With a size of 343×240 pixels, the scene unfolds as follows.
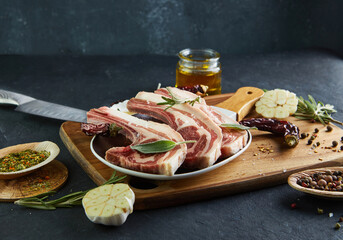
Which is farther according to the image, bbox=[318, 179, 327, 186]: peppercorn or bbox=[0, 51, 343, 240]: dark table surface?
bbox=[318, 179, 327, 186]: peppercorn

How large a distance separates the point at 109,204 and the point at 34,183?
0.57 m

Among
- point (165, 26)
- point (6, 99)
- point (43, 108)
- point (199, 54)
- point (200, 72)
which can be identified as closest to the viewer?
point (43, 108)

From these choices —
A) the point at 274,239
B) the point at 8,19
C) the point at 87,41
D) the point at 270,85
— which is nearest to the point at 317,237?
the point at 274,239

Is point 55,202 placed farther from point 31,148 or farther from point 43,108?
point 43,108

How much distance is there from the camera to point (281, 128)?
2.79 m

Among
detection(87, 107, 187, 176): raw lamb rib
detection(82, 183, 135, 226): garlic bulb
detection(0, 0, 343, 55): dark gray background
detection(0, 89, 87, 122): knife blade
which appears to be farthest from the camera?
detection(0, 0, 343, 55): dark gray background

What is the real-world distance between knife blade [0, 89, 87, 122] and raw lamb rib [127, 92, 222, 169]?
1.23 feet

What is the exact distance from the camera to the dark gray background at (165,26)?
4727 mm

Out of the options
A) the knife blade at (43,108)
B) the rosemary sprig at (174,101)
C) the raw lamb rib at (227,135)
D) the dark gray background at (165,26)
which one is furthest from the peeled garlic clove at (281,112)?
the dark gray background at (165,26)

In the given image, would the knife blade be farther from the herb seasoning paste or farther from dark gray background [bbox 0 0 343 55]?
dark gray background [bbox 0 0 343 55]

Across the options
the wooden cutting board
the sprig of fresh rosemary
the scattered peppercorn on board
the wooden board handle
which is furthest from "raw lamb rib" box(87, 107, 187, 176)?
the wooden board handle

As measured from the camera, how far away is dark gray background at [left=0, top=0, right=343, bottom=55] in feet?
15.5

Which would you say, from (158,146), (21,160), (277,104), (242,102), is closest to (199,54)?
(242,102)

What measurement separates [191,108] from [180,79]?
1140mm
